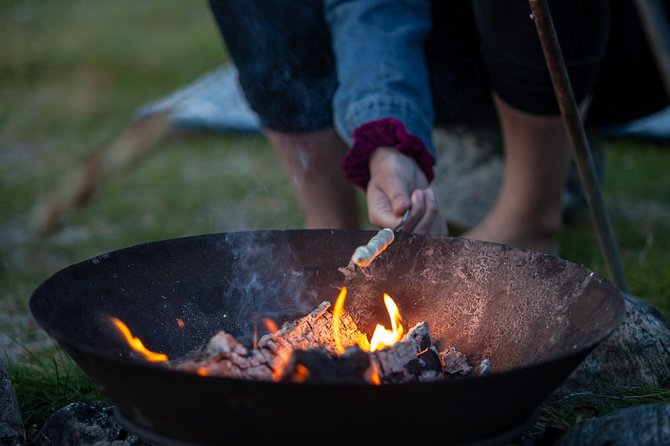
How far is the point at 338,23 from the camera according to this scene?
6.89 feet

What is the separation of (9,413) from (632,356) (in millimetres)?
1253

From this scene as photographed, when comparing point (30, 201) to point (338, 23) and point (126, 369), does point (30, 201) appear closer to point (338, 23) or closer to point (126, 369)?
point (338, 23)

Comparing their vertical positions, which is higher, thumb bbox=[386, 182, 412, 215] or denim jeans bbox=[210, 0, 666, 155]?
denim jeans bbox=[210, 0, 666, 155]

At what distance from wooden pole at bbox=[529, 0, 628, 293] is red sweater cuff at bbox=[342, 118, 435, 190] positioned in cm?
32

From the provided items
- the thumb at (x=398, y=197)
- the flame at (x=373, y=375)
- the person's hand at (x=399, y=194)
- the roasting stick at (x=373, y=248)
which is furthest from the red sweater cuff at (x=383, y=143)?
the flame at (x=373, y=375)

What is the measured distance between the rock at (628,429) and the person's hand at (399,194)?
0.54 metres

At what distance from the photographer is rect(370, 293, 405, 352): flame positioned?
1510 mm

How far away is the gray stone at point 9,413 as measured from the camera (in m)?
1.51

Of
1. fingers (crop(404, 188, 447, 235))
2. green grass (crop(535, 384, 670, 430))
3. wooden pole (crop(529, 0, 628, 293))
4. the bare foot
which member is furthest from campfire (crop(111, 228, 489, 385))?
the bare foot

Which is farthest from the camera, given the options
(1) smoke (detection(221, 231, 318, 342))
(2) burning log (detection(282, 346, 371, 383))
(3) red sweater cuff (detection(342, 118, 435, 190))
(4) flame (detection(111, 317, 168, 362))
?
(3) red sweater cuff (detection(342, 118, 435, 190))

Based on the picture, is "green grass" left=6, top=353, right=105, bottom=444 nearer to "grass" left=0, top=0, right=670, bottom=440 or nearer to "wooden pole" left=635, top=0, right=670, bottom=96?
"grass" left=0, top=0, right=670, bottom=440

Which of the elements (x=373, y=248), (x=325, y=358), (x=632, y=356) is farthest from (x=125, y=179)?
(x=325, y=358)

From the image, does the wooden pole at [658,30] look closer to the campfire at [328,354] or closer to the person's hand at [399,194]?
the person's hand at [399,194]

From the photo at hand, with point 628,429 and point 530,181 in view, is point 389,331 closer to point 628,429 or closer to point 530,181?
point 628,429
